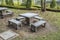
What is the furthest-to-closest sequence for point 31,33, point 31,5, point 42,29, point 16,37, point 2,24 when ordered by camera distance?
1. point 31,5
2. point 2,24
3. point 42,29
4. point 31,33
5. point 16,37

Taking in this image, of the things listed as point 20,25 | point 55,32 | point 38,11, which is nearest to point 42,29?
point 55,32

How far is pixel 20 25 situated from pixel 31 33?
0.66 meters

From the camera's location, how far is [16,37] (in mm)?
4230

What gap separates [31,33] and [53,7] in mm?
3165

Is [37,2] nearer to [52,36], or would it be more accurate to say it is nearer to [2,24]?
[2,24]

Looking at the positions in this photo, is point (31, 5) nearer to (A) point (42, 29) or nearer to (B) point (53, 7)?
(B) point (53, 7)

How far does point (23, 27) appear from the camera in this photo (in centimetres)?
495

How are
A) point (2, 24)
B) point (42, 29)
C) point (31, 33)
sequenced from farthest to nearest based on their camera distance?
point (2, 24), point (42, 29), point (31, 33)

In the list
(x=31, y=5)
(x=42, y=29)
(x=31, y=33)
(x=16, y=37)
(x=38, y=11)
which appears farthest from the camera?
(x=31, y=5)

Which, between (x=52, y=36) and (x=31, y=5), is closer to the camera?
(x=52, y=36)

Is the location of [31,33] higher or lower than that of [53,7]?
lower

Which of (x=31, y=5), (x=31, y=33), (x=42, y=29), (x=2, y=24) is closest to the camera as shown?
(x=31, y=33)

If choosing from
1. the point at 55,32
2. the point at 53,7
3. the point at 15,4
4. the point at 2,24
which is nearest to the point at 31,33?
the point at 55,32

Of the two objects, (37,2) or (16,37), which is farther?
(37,2)
